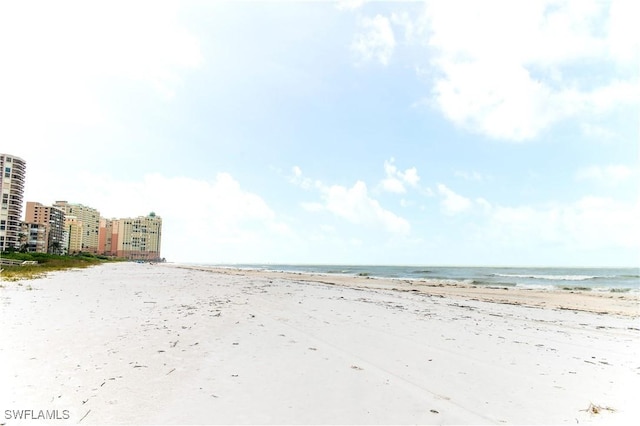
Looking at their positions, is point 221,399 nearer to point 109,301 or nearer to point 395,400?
point 395,400

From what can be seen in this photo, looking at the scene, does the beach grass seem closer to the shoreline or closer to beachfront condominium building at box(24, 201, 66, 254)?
the shoreline

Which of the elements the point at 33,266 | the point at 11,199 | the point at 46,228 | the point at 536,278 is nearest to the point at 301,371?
the point at 33,266

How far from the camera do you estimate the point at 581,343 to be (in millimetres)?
8875

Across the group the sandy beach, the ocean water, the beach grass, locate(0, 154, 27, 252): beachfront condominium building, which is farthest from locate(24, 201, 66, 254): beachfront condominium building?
the sandy beach

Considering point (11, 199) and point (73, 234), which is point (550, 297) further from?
point (73, 234)

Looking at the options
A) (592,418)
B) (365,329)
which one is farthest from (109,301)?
(592,418)

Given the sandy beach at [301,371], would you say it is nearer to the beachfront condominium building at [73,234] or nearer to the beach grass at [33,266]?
the beach grass at [33,266]

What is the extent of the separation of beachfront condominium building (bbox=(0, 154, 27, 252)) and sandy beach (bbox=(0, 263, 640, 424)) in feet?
439

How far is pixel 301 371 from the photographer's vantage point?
5.78 metres

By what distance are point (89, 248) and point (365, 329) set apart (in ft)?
761

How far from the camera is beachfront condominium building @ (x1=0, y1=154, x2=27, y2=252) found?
10825cm

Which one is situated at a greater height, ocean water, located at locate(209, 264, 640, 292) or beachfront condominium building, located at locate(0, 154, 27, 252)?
beachfront condominium building, located at locate(0, 154, 27, 252)

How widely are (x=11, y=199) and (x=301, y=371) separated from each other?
152873 mm

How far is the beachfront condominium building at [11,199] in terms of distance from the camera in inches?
4262
